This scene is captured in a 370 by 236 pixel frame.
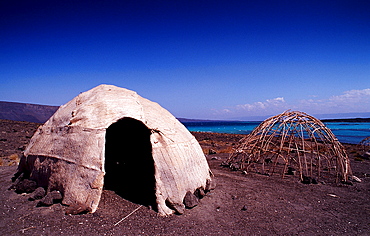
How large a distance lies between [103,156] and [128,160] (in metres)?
3.18

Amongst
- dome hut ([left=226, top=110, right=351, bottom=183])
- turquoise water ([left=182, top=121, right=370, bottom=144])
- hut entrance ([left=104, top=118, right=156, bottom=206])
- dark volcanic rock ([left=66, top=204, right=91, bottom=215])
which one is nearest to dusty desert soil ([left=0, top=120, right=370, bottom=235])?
dark volcanic rock ([left=66, top=204, right=91, bottom=215])

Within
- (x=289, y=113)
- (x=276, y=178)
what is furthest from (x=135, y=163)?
(x=289, y=113)

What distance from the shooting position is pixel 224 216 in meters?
5.45

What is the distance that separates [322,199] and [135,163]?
5982mm

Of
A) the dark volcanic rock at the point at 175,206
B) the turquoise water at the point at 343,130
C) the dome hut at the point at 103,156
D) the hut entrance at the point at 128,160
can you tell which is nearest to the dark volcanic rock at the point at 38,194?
the dome hut at the point at 103,156

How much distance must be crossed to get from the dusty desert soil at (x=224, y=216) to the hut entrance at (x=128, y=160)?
2.36 ft

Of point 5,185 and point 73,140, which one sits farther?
point 5,185

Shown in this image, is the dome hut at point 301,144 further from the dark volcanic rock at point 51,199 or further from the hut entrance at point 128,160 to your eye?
the dark volcanic rock at point 51,199

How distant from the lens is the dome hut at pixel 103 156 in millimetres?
5141

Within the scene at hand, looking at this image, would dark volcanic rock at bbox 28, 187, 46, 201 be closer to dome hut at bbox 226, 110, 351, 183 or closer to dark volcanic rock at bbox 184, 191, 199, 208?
dark volcanic rock at bbox 184, 191, 199, 208

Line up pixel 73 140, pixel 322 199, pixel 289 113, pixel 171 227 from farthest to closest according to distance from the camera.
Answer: pixel 289 113, pixel 322 199, pixel 73 140, pixel 171 227

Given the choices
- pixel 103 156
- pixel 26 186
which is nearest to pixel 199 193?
pixel 103 156

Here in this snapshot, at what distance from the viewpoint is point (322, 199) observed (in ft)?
22.4

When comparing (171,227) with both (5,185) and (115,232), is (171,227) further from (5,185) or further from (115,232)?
(5,185)
